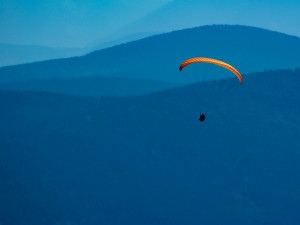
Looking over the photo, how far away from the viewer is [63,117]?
82.2 metres

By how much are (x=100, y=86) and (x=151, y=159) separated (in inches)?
3761

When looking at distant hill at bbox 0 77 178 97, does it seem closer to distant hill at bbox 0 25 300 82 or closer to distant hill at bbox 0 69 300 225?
distant hill at bbox 0 25 300 82

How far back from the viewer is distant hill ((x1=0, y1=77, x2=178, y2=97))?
158 metres

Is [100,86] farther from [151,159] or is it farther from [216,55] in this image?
[151,159]

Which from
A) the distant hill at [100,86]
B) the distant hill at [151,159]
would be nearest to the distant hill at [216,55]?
the distant hill at [100,86]

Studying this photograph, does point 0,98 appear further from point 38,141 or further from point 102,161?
point 102,161

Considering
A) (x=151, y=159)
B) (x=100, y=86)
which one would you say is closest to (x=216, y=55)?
(x=100, y=86)

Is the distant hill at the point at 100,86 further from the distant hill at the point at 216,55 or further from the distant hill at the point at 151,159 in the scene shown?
the distant hill at the point at 151,159

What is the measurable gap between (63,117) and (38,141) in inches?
423

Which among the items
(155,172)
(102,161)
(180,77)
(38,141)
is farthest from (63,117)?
(180,77)

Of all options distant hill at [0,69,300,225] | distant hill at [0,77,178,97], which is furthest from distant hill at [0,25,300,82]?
distant hill at [0,69,300,225]

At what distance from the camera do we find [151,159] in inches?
2864

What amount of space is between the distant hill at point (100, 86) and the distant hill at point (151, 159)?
2435 inches

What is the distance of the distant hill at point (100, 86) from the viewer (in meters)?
158
